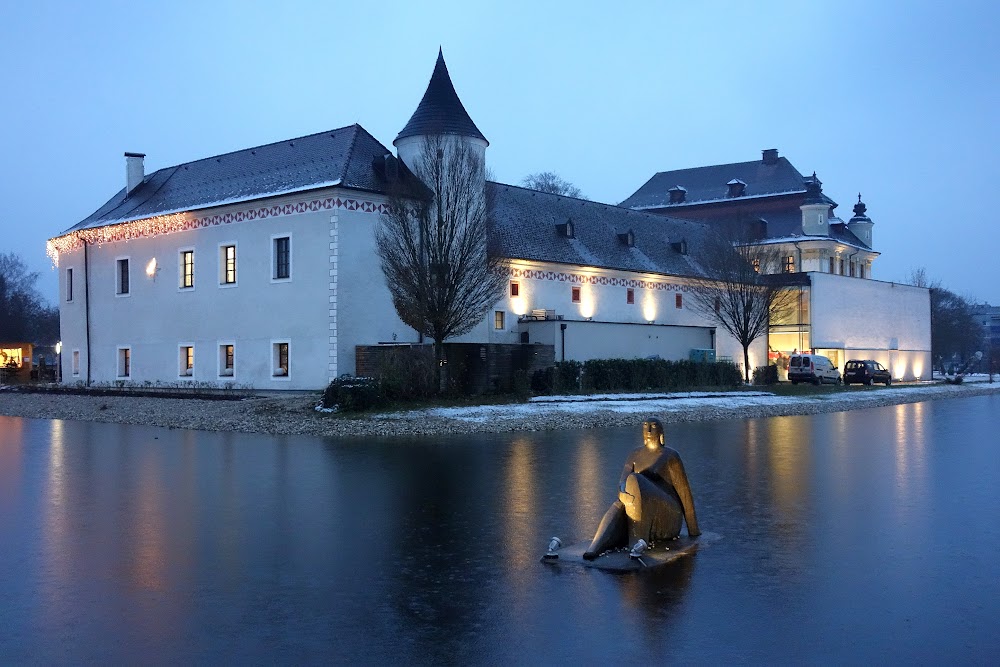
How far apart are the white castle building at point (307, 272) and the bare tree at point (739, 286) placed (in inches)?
52.7

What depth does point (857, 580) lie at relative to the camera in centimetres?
834

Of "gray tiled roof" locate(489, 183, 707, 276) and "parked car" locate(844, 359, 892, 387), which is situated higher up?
"gray tiled roof" locate(489, 183, 707, 276)

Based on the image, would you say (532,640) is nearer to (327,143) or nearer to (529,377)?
(529,377)

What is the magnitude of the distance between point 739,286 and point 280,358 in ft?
74.8

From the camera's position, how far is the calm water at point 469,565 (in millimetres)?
6570

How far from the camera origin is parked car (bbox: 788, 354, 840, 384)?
51.6m

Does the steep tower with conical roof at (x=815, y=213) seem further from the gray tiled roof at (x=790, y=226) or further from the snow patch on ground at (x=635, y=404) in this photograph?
the snow patch on ground at (x=635, y=404)

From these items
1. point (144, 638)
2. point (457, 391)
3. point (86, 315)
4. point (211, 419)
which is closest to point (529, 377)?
point (457, 391)

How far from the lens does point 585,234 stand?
49938 millimetres

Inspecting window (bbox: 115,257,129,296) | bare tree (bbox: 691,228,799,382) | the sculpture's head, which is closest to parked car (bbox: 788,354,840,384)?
bare tree (bbox: 691,228,799,382)

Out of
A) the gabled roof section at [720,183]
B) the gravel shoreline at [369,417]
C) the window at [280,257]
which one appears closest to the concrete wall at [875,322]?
the gabled roof section at [720,183]

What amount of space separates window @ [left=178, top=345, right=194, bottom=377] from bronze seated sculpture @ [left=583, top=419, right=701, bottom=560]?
3316 cm

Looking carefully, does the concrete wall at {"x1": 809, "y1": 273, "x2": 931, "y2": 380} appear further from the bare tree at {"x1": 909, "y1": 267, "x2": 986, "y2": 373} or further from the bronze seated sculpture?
the bronze seated sculpture

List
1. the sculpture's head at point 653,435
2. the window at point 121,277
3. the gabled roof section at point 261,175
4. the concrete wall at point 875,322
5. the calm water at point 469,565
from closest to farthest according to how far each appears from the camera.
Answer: the calm water at point 469,565, the sculpture's head at point 653,435, the gabled roof section at point 261,175, the window at point 121,277, the concrete wall at point 875,322
